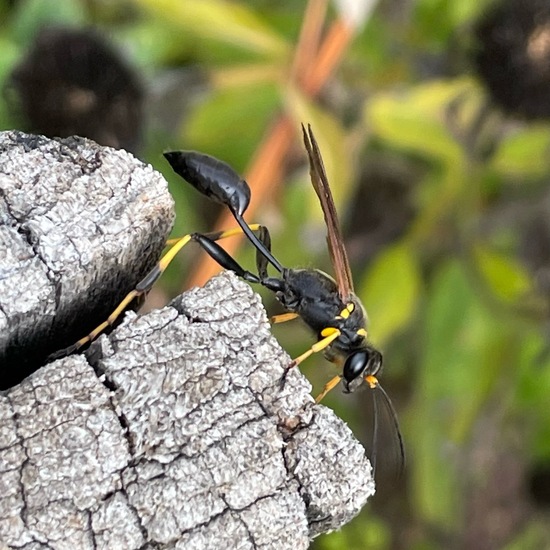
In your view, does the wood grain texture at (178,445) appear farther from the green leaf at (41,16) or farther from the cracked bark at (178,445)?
the green leaf at (41,16)

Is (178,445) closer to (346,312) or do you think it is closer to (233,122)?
(346,312)

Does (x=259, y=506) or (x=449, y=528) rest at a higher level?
(x=259, y=506)

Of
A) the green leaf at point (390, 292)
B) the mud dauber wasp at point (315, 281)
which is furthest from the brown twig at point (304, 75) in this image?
Answer: the mud dauber wasp at point (315, 281)

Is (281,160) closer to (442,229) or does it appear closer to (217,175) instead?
(442,229)

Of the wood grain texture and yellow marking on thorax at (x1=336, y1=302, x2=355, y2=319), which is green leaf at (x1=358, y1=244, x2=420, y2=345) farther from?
the wood grain texture

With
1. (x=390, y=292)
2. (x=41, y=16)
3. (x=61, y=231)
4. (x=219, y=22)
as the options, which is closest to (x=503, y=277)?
(x=390, y=292)

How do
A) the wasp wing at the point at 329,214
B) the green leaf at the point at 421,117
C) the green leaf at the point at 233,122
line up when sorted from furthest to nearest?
1. the green leaf at the point at 233,122
2. the green leaf at the point at 421,117
3. the wasp wing at the point at 329,214

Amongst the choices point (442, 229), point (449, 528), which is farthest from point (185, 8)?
point (449, 528)
